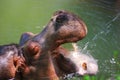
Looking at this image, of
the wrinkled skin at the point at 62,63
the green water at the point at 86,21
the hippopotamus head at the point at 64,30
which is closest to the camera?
the hippopotamus head at the point at 64,30

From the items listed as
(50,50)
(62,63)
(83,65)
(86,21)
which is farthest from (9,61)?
(86,21)

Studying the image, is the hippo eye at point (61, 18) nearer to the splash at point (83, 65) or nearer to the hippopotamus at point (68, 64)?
the hippopotamus at point (68, 64)

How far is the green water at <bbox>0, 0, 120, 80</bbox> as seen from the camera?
132 inches

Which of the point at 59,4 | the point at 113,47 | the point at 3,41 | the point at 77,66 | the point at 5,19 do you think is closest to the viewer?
the point at 77,66

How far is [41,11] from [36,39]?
281cm

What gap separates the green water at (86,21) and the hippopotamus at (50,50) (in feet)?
1.19

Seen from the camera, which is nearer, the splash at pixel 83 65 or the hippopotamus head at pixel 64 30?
the hippopotamus head at pixel 64 30

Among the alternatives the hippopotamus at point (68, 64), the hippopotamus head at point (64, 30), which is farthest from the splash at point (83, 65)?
the hippopotamus head at point (64, 30)

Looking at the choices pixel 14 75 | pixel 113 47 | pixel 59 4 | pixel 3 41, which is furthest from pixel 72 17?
pixel 59 4

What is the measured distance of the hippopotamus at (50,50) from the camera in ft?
7.70

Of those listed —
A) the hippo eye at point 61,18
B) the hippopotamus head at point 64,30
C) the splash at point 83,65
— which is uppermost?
the hippo eye at point 61,18

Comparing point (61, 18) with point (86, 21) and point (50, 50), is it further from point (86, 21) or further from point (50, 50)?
point (86, 21)

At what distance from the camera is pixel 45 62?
2.49m

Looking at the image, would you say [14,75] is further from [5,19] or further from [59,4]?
[59,4]
